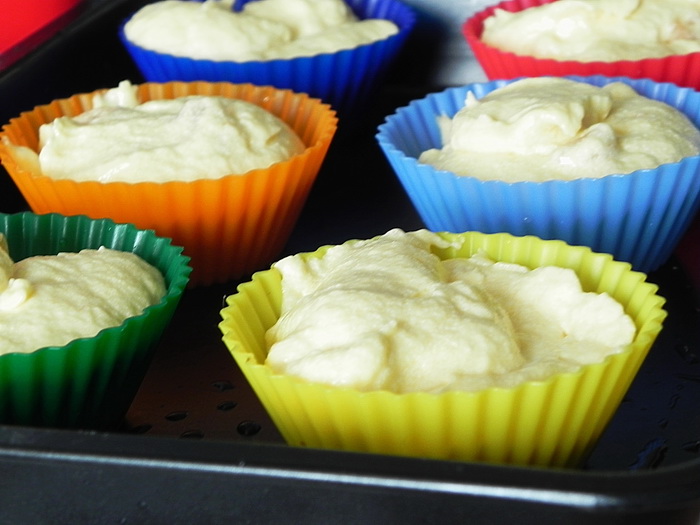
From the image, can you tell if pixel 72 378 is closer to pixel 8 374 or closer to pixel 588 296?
pixel 8 374

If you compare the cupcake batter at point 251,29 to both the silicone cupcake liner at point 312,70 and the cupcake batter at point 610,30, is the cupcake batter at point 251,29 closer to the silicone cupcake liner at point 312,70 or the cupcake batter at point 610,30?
the silicone cupcake liner at point 312,70

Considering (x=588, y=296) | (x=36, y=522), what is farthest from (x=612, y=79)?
(x=36, y=522)

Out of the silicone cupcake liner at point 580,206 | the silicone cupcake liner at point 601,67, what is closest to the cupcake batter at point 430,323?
the silicone cupcake liner at point 580,206

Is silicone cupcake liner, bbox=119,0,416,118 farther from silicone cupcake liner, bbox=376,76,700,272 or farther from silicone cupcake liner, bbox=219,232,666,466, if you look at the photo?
silicone cupcake liner, bbox=219,232,666,466

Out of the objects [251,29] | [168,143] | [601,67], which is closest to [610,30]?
Answer: [601,67]

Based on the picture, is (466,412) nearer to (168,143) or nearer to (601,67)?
(168,143)

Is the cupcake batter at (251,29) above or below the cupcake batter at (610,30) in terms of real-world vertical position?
above
